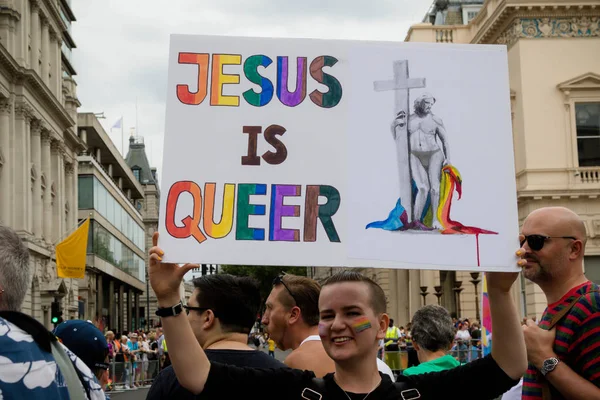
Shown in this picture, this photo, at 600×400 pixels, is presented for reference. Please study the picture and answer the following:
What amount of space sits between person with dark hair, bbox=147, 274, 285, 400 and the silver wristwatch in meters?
1.53

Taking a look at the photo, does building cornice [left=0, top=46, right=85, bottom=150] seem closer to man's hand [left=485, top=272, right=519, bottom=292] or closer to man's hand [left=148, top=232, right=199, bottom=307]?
man's hand [left=148, top=232, right=199, bottom=307]

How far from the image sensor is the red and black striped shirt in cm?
373

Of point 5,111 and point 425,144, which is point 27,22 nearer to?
point 5,111

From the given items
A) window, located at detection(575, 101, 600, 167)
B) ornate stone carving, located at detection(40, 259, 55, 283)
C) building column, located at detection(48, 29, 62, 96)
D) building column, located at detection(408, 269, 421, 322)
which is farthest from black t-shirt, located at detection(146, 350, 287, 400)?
building column, located at detection(48, 29, 62, 96)

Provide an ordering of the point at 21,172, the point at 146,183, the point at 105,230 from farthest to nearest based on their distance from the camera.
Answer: the point at 146,183, the point at 105,230, the point at 21,172

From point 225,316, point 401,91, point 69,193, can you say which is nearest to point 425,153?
point 401,91

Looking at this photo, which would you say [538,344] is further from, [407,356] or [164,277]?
[407,356]

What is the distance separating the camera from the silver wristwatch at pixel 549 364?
147 inches

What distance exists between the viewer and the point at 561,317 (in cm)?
388

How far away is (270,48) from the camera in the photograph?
12.6 feet

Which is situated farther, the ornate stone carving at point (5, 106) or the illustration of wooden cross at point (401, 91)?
the ornate stone carving at point (5, 106)

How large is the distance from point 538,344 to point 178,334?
1.55m

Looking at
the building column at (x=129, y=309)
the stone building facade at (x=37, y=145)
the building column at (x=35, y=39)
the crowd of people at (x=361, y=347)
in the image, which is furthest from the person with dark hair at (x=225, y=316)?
the building column at (x=129, y=309)

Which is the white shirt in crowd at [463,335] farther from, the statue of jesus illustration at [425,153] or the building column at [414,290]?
the statue of jesus illustration at [425,153]
